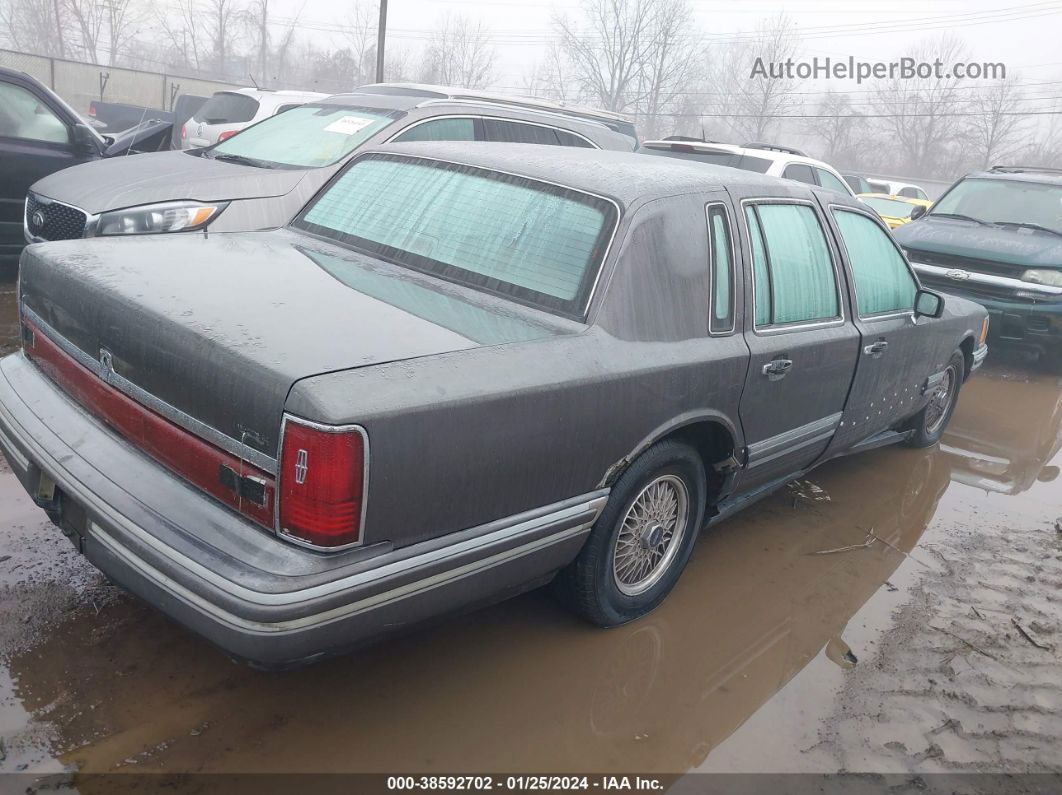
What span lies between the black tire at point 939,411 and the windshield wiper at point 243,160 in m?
4.63

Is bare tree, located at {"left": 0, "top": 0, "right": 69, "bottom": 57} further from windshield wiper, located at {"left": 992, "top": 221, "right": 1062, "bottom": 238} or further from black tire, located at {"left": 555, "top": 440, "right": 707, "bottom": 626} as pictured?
black tire, located at {"left": 555, "top": 440, "right": 707, "bottom": 626}

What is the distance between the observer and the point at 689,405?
10.4 feet

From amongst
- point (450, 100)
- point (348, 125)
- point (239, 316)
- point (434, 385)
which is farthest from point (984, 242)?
point (239, 316)

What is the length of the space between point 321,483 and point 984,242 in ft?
26.8

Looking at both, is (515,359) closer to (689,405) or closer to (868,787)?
(689,405)

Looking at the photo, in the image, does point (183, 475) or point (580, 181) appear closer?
point (183, 475)

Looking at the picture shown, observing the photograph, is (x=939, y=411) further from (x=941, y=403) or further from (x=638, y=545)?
(x=638, y=545)

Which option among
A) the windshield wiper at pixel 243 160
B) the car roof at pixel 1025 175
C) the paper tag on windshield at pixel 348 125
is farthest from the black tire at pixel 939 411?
the car roof at pixel 1025 175

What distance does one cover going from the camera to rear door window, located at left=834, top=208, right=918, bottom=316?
4.28 meters

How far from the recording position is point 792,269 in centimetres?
381

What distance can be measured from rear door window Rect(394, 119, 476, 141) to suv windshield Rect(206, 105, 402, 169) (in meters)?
0.16

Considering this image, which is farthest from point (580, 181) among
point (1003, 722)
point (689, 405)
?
point (1003, 722)

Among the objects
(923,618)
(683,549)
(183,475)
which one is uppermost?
(183,475)

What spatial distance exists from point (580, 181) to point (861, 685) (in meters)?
2.10
